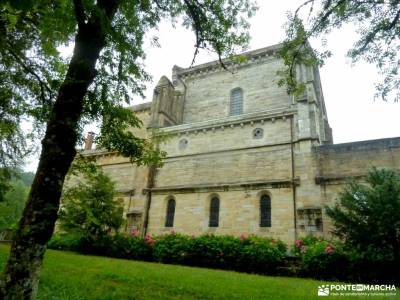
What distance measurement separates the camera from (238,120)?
61.9 ft

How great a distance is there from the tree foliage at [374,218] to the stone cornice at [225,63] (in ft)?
44.9

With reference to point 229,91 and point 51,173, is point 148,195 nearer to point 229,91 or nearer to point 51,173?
point 229,91

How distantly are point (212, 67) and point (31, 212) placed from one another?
24084mm

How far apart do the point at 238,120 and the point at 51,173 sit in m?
15.5

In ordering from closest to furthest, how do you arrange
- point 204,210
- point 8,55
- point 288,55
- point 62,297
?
1. point 62,297
2. point 8,55
3. point 288,55
4. point 204,210

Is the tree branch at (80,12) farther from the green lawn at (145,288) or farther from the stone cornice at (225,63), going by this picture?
the stone cornice at (225,63)

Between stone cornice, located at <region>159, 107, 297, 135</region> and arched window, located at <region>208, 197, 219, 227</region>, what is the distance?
4.64 meters

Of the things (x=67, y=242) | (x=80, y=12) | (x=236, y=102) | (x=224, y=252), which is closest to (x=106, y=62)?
(x=80, y=12)

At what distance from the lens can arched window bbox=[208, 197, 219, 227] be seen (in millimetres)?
17391

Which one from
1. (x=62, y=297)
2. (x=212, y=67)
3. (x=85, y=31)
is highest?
(x=212, y=67)

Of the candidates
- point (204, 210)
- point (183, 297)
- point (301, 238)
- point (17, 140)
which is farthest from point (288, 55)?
point (204, 210)

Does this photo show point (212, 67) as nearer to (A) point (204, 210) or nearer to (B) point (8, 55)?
(A) point (204, 210)

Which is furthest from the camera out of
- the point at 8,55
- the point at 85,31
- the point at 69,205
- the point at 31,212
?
the point at 69,205

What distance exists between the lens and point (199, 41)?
7.89m
